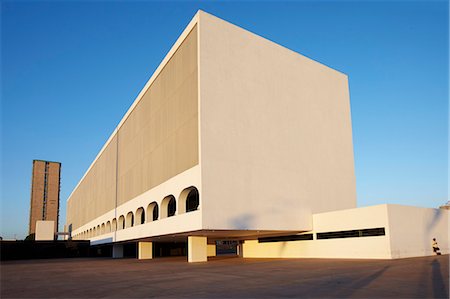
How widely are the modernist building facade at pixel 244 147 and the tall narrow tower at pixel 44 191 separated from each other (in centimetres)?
10649

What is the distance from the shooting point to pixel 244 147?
26.8 m

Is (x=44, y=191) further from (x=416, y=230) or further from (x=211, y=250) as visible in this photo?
(x=416, y=230)

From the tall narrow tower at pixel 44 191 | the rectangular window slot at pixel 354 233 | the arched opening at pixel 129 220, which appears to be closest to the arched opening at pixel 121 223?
the arched opening at pixel 129 220

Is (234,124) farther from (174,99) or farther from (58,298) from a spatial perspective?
(58,298)

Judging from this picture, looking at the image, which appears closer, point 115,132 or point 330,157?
point 330,157

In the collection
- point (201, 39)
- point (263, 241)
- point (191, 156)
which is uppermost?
point (201, 39)

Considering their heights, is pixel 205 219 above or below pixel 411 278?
above

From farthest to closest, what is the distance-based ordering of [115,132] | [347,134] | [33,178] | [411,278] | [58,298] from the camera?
[33,178]
[115,132]
[347,134]
[411,278]
[58,298]

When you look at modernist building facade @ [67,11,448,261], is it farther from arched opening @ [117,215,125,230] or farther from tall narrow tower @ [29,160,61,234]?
tall narrow tower @ [29,160,61,234]

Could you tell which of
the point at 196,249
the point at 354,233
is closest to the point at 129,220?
the point at 196,249

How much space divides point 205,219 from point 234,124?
22.6 ft

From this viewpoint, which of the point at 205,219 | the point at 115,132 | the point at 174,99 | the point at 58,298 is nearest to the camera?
the point at 58,298

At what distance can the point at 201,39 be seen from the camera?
26.3 m

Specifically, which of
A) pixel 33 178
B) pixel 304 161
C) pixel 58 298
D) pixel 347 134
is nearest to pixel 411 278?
pixel 58 298
